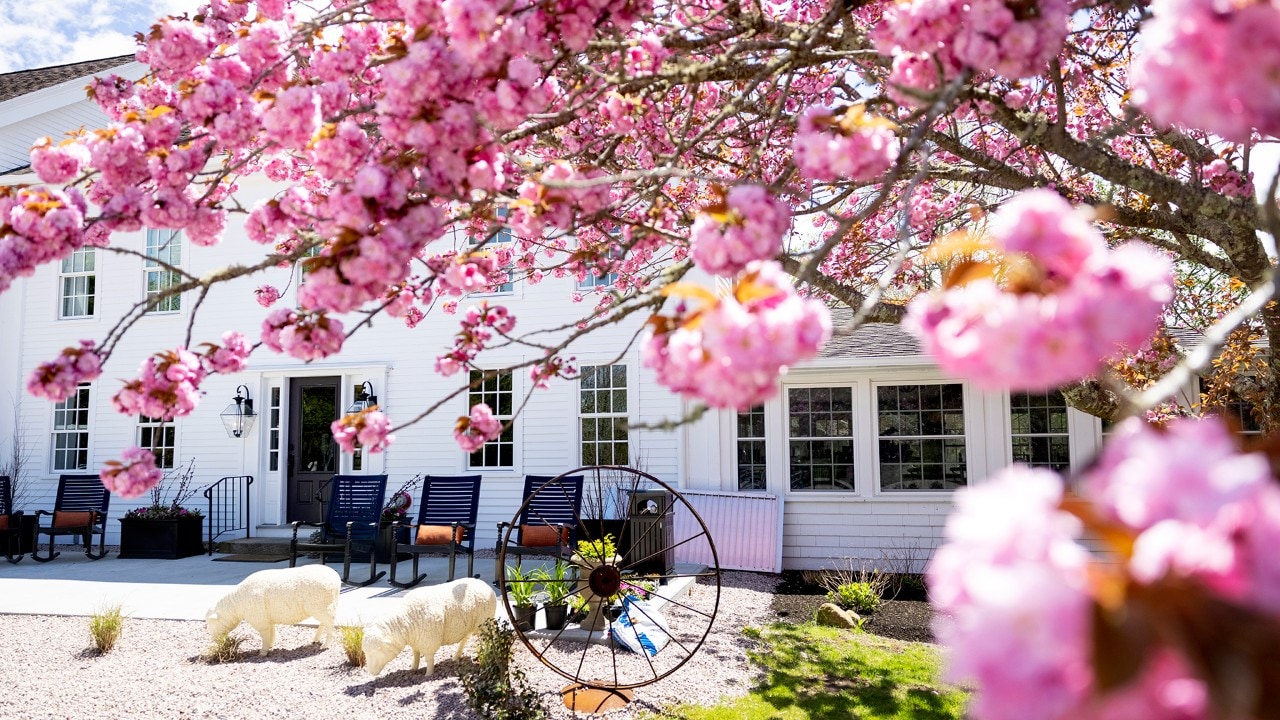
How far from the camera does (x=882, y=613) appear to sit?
24.0 ft

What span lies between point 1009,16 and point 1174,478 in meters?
1.39

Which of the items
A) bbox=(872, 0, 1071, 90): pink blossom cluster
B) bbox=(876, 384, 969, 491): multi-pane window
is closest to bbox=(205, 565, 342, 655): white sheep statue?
bbox=(872, 0, 1071, 90): pink blossom cluster

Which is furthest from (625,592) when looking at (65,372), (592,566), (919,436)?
(919,436)

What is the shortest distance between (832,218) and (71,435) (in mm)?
13569

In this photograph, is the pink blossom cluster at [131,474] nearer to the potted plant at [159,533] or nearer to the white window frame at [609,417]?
→ the white window frame at [609,417]

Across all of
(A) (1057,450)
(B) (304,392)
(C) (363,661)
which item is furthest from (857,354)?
(B) (304,392)

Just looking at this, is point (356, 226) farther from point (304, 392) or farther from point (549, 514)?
point (304, 392)

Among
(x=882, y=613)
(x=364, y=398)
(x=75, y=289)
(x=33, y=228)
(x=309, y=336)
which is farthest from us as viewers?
(x=75, y=289)

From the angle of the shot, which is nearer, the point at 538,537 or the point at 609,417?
the point at 538,537

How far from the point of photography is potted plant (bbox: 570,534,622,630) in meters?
5.57

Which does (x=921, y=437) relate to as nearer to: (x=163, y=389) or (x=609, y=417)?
(x=609, y=417)

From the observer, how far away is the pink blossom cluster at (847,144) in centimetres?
174

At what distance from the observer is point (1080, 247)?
975 millimetres

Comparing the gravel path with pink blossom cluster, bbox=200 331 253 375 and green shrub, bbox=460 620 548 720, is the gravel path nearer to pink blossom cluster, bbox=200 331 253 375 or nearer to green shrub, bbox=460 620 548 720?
green shrub, bbox=460 620 548 720
